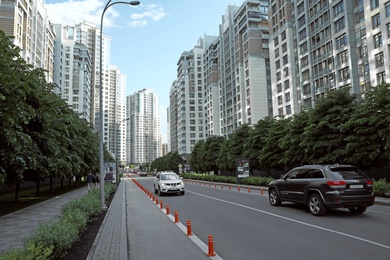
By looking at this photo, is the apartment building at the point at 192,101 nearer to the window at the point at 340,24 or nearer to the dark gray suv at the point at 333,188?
the window at the point at 340,24

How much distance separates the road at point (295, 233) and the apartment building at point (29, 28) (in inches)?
1685

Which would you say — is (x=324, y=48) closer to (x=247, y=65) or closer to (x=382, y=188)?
(x=247, y=65)

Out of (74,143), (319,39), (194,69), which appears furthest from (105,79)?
(74,143)

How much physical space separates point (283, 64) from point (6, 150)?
62600 millimetres

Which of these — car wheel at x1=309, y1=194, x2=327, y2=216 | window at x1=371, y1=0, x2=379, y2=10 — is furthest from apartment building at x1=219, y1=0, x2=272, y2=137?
car wheel at x1=309, y1=194, x2=327, y2=216

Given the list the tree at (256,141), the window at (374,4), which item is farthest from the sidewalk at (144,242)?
the window at (374,4)

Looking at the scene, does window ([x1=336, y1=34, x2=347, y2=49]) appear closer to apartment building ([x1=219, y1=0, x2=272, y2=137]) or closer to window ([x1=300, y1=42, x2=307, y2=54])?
window ([x1=300, y1=42, x2=307, y2=54])

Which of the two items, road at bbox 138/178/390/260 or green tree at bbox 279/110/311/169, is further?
green tree at bbox 279/110/311/169

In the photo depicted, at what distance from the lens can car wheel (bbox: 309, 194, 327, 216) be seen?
11328mm

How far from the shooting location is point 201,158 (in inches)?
2333

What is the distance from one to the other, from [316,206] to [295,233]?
3389 millimetres

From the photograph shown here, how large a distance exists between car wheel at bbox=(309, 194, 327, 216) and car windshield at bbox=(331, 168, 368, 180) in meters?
1.06

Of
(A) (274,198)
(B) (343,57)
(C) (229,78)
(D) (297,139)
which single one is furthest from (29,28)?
(A) (274,198)

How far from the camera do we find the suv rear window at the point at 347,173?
37.3 feet
